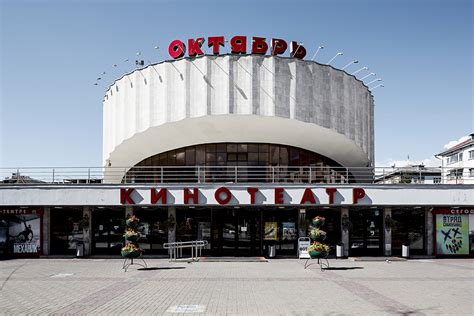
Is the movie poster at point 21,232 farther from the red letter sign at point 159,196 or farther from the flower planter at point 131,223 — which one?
the flower planter at point 131,223

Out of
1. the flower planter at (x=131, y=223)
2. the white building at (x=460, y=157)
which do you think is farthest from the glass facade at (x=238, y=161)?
the white building at (x=460, y=157)

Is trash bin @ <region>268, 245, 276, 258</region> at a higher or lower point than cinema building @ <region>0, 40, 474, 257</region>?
lower

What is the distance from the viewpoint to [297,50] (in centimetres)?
3150

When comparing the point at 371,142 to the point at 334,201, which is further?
the point at 371,142

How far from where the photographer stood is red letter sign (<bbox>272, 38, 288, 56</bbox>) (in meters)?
30.9

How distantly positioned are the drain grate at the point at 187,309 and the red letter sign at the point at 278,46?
20226 millimetres

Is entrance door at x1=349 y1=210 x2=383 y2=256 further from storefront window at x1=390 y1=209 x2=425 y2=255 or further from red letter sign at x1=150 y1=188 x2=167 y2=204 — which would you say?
red letter sign at x1=150 y1=188 x2=167 y2=204

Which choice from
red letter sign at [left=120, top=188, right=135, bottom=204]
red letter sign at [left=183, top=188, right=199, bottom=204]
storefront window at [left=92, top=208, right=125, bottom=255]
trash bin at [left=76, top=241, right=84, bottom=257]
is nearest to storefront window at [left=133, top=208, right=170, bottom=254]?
storefront window at [left=92, top=208, right=125, bottom=255]

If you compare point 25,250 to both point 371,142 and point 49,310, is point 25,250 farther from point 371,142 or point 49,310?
point 371,142

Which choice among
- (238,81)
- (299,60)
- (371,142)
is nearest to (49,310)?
(238,81)

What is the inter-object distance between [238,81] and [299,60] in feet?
14.1

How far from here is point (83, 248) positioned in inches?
1129

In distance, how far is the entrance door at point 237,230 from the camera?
97.8ft

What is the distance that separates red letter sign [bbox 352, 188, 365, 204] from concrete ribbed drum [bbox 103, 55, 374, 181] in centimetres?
557
